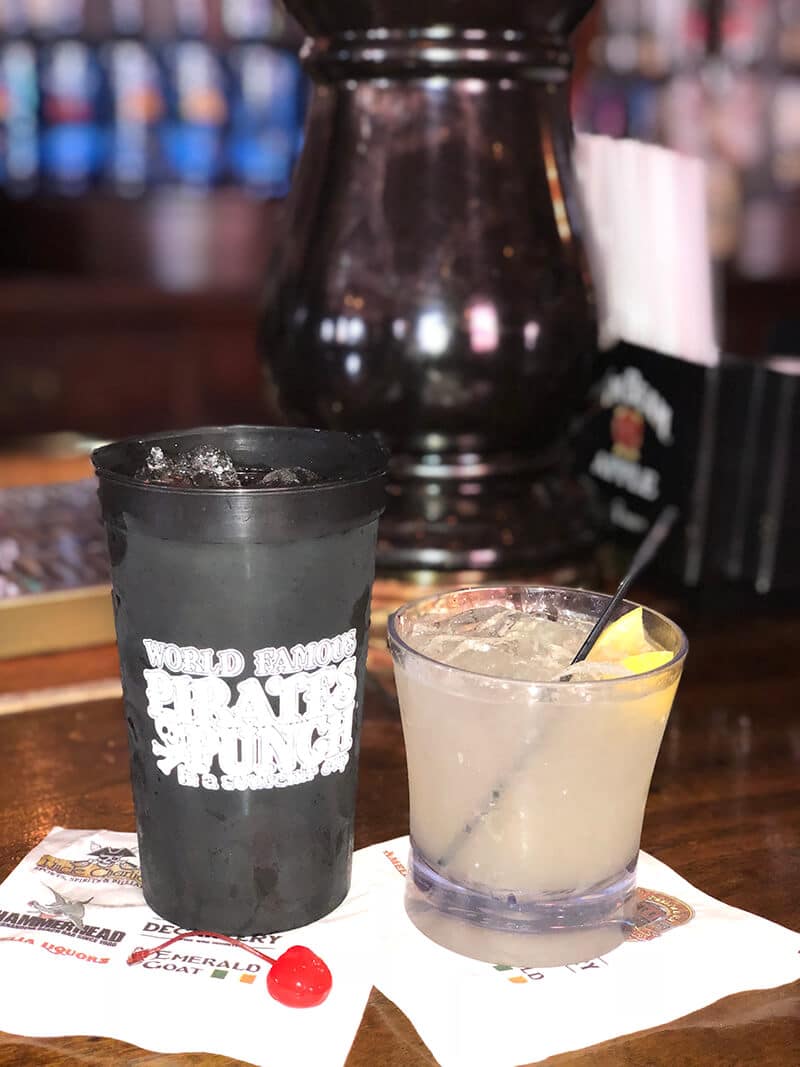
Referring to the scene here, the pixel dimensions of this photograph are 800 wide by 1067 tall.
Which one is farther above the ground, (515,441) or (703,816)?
(515,441)

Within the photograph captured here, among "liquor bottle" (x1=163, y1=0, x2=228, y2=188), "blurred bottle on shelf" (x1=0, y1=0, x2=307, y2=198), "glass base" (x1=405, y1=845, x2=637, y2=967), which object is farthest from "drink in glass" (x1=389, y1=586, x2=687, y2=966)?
"liquor bottle" (x1=163, y1=0, x2=228, y2=188)

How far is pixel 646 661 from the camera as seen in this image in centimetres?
62

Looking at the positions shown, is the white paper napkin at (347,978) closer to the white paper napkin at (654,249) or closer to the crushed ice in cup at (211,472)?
the crushed ice in cup at (211,472)

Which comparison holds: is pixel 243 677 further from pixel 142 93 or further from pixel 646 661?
pixel 142 93

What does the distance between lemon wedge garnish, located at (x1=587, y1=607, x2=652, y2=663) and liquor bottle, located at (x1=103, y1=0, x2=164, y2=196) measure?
4.27m

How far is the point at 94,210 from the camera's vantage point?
4516mm

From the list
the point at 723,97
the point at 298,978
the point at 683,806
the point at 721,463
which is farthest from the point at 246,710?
the point at 723,97

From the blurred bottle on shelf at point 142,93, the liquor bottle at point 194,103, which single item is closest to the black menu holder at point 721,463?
the blurred bottle on shelf at point 142,93

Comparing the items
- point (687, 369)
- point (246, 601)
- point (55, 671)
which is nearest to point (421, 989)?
point (246, 601)

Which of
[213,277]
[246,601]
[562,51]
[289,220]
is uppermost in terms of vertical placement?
[562,51]

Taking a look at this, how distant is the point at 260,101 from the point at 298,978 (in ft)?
15.1

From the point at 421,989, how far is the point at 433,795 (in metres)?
0.09

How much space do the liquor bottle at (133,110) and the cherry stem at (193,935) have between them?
4.30m

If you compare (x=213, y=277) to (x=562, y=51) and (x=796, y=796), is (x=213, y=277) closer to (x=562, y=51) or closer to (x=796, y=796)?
(x=562, y=51)
